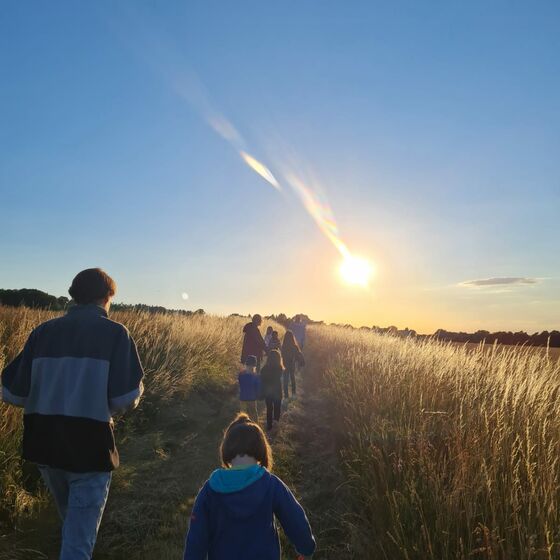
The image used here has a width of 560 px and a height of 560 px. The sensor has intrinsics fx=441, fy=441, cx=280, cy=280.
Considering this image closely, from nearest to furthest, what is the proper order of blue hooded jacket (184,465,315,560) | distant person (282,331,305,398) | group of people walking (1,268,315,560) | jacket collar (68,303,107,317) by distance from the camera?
1. blue hooded jacket (184,465,315,560)
2. group of people walking (1,268,315,560)
3. jacket collar (68,303,107,317)
4. distant person (282,331,305,398)

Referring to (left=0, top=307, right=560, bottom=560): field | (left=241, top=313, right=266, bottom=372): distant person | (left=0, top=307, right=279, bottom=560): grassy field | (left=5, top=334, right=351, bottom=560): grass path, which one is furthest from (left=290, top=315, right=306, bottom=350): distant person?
(left=0, top=307, right=560, bottom=560): field

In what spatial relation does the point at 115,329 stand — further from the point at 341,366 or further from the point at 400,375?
the point at 341,366

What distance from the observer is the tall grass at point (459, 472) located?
2867 mm

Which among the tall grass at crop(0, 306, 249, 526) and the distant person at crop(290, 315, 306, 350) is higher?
the distant person at crop(290, 315, 306, 350)

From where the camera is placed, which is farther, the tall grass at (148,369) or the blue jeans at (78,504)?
the tall grass at (148,369)

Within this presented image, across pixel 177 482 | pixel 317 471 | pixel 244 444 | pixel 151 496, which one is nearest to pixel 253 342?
pixel 317 471

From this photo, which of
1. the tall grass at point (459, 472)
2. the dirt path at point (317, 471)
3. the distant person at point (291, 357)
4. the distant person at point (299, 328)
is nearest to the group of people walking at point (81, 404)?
the tall grass at point (459, 472)

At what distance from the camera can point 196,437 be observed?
25.6 feet

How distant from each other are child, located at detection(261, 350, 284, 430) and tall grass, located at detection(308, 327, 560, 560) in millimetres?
1850

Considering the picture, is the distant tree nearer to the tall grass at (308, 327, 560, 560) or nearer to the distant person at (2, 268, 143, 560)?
the tall grass at (308, 327, 560, 560)

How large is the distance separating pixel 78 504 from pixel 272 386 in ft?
20.0

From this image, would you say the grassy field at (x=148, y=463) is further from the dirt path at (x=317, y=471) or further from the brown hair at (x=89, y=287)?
the brown hair at (x=89, y=287)

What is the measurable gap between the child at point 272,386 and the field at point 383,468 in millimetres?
452

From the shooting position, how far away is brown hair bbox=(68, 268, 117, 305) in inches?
120
